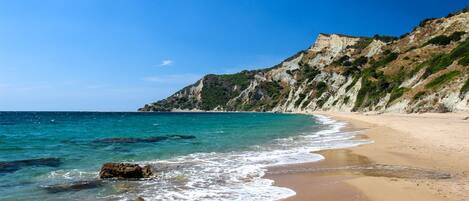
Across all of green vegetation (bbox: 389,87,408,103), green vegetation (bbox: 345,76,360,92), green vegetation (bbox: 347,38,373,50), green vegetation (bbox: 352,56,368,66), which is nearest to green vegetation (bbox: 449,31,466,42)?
green vegetation (bbox: 345,76,360,92)

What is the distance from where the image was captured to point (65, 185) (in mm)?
14203

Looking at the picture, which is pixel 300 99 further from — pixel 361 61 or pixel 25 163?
pixel 25 163

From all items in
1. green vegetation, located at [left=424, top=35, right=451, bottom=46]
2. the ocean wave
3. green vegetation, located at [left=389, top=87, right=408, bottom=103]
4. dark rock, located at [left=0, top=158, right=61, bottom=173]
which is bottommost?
the ocean wave

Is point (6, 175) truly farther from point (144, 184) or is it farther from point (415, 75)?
point (415, 75)

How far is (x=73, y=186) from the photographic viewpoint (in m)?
13.9

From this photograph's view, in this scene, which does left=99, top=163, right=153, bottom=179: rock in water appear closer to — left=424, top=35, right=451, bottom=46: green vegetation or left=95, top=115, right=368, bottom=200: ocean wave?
left=95, top=115, right=368, bottom=200: ocean wave

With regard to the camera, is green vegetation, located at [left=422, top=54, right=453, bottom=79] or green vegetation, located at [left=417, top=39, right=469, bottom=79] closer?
green vegetation, located at [left=417, top=39, right=469, bottom=79]

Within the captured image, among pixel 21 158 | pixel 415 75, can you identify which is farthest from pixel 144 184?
pixel 415 75

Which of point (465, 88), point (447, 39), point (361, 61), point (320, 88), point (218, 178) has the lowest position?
point (218, 178)

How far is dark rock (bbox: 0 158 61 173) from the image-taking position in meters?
19.2

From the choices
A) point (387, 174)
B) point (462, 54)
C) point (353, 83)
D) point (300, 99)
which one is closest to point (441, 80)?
point (462, 54)

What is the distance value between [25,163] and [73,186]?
28.7 feet

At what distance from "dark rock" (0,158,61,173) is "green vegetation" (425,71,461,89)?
162 ft

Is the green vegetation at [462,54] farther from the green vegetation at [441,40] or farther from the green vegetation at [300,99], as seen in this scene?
the green vegetation at [300,99]
